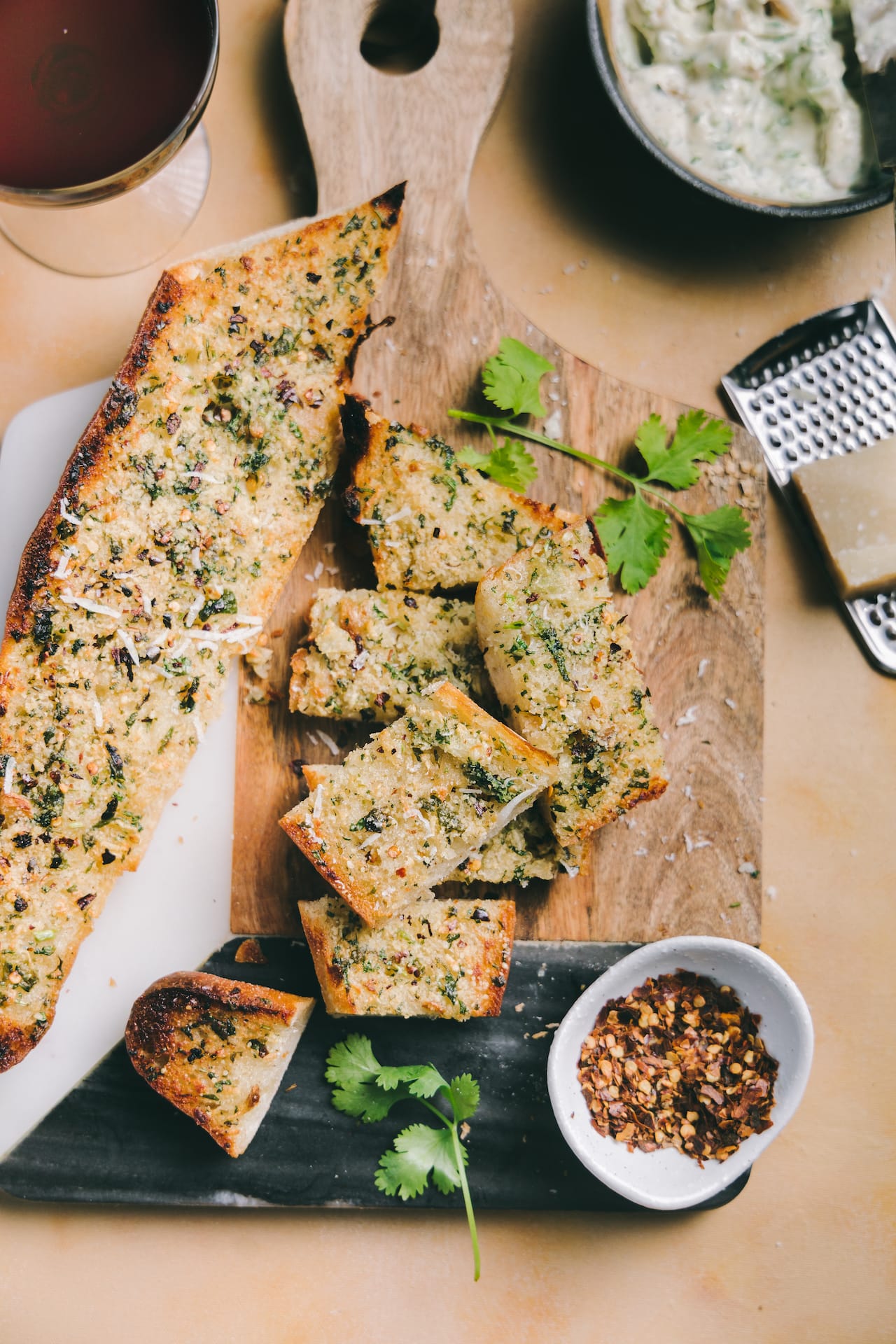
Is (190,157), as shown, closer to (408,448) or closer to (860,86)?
(408,448)

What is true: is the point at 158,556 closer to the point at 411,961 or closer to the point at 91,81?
the point at 91,81

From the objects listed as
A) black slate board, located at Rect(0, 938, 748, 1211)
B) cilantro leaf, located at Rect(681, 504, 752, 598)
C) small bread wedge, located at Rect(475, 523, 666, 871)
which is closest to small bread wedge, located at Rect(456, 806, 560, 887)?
small bread wedge, located at Rect(475, 523, 666, 871)

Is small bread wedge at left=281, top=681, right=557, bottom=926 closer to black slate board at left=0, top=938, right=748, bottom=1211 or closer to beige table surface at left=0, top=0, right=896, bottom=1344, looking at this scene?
black slate board at left=0, top=938, right=748, bottom=1211

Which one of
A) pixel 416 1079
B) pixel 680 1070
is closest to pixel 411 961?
pixel 416 1079

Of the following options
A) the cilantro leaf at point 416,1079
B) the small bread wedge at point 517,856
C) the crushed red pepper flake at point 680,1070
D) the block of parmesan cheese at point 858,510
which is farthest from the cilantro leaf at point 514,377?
the cilantro leaf at point 416,1079

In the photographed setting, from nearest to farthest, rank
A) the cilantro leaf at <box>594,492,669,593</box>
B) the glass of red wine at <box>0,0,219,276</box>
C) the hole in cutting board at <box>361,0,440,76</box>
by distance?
the glass of red wine at <box>0,0,219,276</box>, the cilantro leaf at <box>594,492,669,593</box>, the hole in cutting board at <box>361,0,440,76</box>

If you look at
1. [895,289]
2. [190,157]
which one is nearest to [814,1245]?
[895,289]
